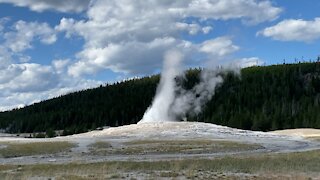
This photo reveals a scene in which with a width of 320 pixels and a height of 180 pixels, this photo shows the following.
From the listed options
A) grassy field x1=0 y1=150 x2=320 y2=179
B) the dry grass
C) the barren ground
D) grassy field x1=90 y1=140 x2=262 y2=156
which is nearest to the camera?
grassy field x1=0 y1=150 x2=320 y2=179

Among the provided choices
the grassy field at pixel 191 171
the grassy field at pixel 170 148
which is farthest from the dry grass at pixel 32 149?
the grassy field at pixel 191 171

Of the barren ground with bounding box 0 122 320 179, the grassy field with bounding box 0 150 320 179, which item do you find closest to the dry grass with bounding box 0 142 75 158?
the barren ground with bounding box 0 122 320 179

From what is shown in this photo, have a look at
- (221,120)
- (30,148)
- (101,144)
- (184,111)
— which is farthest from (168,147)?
(184,111)

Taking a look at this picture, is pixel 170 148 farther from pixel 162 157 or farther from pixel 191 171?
pixel 191 171

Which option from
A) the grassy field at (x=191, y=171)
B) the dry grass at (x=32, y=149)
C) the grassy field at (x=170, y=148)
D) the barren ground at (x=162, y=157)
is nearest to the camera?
the grassy field at (x=191, y=171)

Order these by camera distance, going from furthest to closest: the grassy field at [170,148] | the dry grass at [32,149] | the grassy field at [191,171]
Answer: the grassy field at [170,148]
the dry grass at [32,149]
the grassy field at [191,171]

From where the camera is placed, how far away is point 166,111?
135 meters

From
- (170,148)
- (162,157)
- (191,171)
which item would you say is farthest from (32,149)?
(191,171)

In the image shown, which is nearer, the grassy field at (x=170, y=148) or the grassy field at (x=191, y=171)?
the grassy field at (x=191, y=171)

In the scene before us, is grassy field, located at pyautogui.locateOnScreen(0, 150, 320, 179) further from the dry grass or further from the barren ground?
the dry grass

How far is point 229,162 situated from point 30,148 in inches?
1090

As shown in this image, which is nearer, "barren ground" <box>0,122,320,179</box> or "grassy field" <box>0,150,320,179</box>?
"grassy field" <box>0,150,320,179</box>

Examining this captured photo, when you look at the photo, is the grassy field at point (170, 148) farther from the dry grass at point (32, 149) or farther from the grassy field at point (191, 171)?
the grassy field at point (191, 171)

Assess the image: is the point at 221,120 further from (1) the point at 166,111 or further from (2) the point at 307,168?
(2) the point at 307,168
